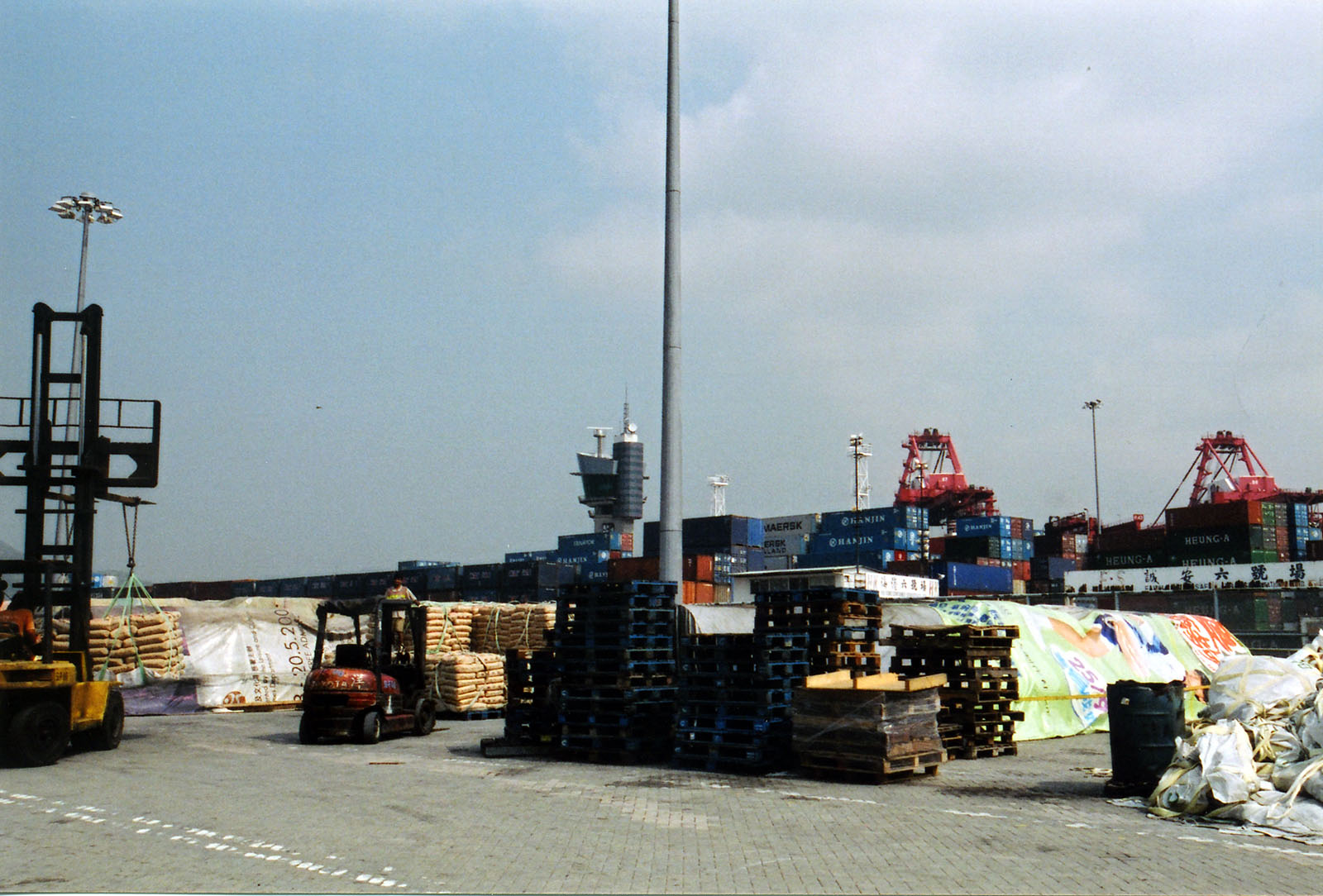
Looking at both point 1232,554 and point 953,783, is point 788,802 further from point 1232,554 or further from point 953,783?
point 1232,554

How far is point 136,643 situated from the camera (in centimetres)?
2258

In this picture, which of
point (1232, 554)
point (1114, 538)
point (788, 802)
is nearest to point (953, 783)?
point (788, 802)

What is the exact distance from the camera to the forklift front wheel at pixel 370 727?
1658 cm

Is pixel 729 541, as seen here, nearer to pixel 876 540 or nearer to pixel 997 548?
pixel 876 540

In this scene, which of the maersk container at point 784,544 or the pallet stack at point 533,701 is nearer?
the pallet stack at point 533,701

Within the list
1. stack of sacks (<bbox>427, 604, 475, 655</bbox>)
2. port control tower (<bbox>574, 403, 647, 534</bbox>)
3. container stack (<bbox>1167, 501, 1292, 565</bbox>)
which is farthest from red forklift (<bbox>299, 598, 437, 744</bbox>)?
port control tower (<bbox>574, 403, 647, 534</bbox>)

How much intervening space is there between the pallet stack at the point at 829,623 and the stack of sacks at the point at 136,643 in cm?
1399

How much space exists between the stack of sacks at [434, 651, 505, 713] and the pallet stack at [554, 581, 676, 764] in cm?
690

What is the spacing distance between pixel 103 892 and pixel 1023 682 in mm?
14174

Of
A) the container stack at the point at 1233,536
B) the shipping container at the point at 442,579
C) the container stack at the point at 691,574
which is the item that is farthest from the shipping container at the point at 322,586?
the container stack at the point at 1233,536

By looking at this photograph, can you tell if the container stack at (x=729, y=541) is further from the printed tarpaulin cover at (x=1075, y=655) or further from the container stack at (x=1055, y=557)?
the printed tarpaulin cover at (x=1075, y=655)

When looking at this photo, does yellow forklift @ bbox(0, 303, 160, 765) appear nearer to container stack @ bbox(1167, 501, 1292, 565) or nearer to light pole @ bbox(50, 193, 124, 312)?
light pole @ bbox(50, 193, 124, 312)

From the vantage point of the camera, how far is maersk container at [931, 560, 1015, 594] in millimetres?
59169

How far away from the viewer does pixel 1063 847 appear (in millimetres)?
8891
